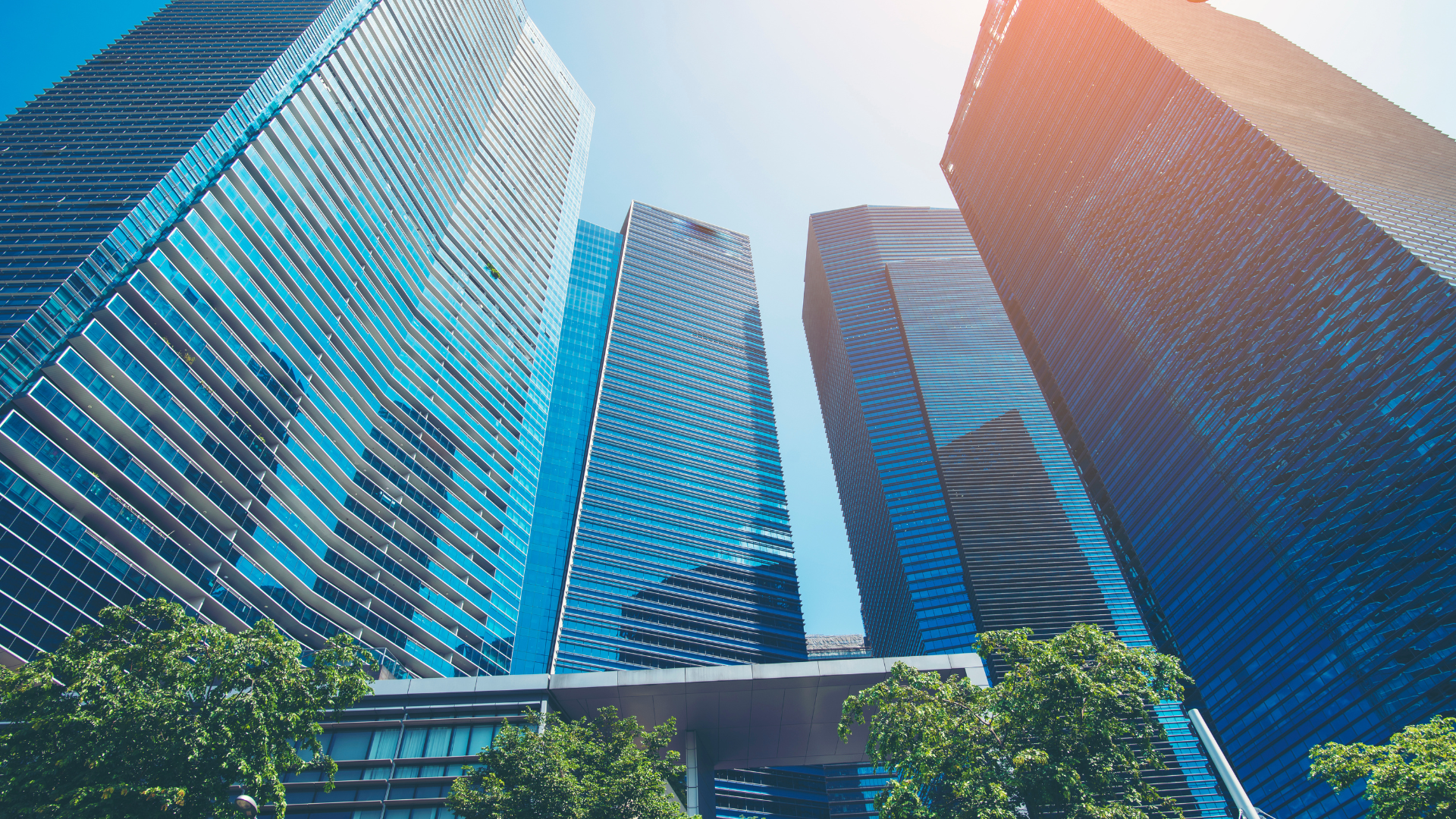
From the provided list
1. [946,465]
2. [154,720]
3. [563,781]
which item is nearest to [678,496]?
[946,465]

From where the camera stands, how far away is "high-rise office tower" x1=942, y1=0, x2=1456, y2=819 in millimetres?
69375

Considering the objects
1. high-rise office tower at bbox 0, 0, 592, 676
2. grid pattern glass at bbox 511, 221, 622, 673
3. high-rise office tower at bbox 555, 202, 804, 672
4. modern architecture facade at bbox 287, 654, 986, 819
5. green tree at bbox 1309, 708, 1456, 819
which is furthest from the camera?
high-rise office tower at bbox 555, 202, 804, 672

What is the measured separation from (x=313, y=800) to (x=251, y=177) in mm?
60429

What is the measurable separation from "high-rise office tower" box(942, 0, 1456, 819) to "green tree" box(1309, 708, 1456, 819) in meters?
65.5

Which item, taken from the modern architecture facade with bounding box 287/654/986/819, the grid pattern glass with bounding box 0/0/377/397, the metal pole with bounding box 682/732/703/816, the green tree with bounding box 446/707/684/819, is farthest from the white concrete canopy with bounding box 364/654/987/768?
the grid pattern glass with bounding box 0/0/377/397

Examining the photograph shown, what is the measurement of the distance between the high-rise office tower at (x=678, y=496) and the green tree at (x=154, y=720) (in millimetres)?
89933

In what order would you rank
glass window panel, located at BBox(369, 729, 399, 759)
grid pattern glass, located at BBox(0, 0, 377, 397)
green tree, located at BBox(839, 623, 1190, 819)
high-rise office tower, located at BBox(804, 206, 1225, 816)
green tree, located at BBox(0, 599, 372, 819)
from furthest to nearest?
1. high-rise office tower, located at BBox(804, 206, 1225, 816)
2. grid pattern glass, located at BBox(0, 0, 377, 397)
3. glass window panel, located at BBox(369, 729, 399, 759)
4. green tree, located at BBox(839, 623, 1190, 819)
5. green tree, located at BBox(0, 599, 372, 819)

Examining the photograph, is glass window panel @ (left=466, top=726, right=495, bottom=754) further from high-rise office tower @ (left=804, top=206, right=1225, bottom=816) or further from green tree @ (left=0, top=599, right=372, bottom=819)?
high-rise office tower @ (left=804, top=206, right=1225, bottom=816)

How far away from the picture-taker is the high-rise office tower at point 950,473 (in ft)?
417

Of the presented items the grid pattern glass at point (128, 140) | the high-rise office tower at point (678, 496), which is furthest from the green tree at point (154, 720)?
the high-rise office tower at point (678, 496)

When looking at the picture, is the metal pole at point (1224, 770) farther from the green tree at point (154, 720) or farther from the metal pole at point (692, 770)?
the green tree at point (154, 720)

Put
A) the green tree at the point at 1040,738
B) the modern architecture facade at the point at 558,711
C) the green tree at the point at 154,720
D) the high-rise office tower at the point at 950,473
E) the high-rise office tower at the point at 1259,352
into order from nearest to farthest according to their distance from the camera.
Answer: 1. the green tree at the point at 154,720
2. the green tree at the point at 1040,738
3. the modern architecture facade at the point at 558,711
4. the high-rise office tower at the point at 1259,352
5. the high-rise office tower at the point at 950,473

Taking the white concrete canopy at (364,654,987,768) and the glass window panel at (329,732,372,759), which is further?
the white concrete canopy at (364,654,987,768)

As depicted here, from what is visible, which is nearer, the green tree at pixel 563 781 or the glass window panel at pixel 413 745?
the green tree at pixel 563 781
